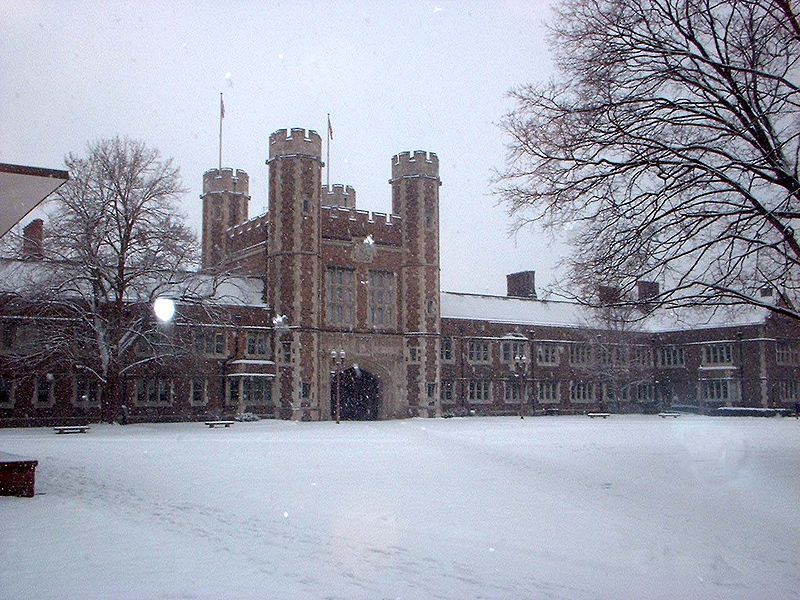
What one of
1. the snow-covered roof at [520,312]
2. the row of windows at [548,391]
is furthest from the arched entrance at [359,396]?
the snow-covered roof at [520,312]

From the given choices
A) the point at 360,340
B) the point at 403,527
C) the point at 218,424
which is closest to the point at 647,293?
the point at 403,527

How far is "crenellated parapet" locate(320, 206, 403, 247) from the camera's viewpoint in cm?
3862

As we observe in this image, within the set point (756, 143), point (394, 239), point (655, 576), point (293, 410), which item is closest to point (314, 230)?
point (394, 239)

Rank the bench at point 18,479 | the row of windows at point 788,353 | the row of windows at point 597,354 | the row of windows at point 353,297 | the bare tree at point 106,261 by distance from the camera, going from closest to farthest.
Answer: the bench at point 18,479, the bare tree at point 106,261, the row of windows at point 353,297, the row of windows at point 597,354, the row of windows at point 788,353

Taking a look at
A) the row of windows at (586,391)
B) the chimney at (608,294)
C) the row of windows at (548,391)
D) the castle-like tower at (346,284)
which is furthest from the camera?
the row of windows at (586,391)

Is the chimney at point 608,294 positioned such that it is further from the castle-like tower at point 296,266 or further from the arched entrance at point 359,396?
the arched entrance at point 359,396

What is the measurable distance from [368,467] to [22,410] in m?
22.7

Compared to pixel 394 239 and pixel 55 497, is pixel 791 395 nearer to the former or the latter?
pixel 394 239

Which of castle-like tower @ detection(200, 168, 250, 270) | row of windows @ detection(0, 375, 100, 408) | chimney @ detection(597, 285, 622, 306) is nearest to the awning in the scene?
chimney @ detection(597, 285, 622, 306)

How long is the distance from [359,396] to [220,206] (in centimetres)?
1396

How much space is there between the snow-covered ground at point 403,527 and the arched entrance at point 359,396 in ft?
77.9

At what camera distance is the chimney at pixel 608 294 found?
1336 centimetres

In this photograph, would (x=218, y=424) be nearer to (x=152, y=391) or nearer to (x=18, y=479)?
(x=152, y=391)

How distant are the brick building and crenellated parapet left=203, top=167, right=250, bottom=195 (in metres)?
0.08
